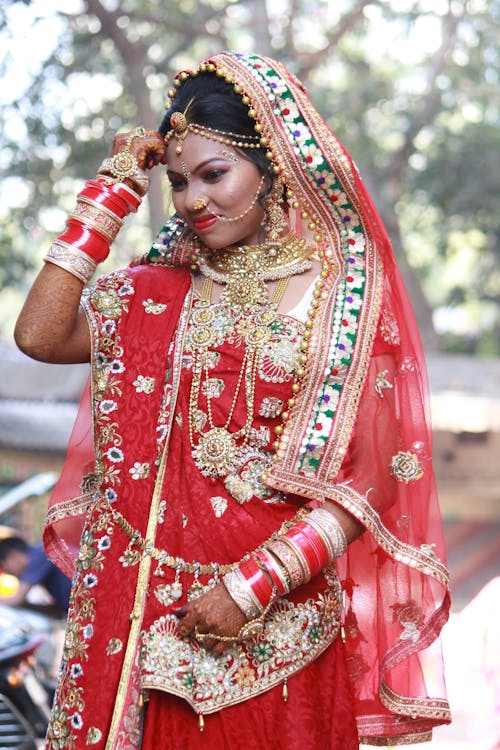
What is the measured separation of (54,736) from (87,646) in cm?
21

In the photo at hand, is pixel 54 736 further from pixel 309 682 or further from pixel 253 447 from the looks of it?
pixel 253 447

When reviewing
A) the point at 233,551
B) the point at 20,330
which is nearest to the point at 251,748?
the point at 233,551

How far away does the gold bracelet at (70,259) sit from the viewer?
2.11 meters

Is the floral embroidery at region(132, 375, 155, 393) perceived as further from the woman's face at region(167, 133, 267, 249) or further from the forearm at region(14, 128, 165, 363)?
the woman's face at region(167, 133, 267, 249)

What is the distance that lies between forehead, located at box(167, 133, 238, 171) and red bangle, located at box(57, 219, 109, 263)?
25 centimetres

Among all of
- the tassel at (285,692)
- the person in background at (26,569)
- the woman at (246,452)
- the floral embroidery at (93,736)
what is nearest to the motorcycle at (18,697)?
the person in background at (26,569)

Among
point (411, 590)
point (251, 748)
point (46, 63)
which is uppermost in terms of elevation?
point (46, 63)

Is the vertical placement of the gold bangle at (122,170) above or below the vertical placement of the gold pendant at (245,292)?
above

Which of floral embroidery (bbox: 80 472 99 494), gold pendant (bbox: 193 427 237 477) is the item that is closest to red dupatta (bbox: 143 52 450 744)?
gold pendant (bbox: 193 427 237 477)

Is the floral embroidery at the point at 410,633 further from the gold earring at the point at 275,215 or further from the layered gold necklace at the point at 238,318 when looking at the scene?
the gold earring at the point at 275,215

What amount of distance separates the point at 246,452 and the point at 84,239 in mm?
602

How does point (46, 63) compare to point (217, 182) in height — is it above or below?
above

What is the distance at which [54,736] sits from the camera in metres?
2.08

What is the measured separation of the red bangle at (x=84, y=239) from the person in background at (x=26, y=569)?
10.6ft
